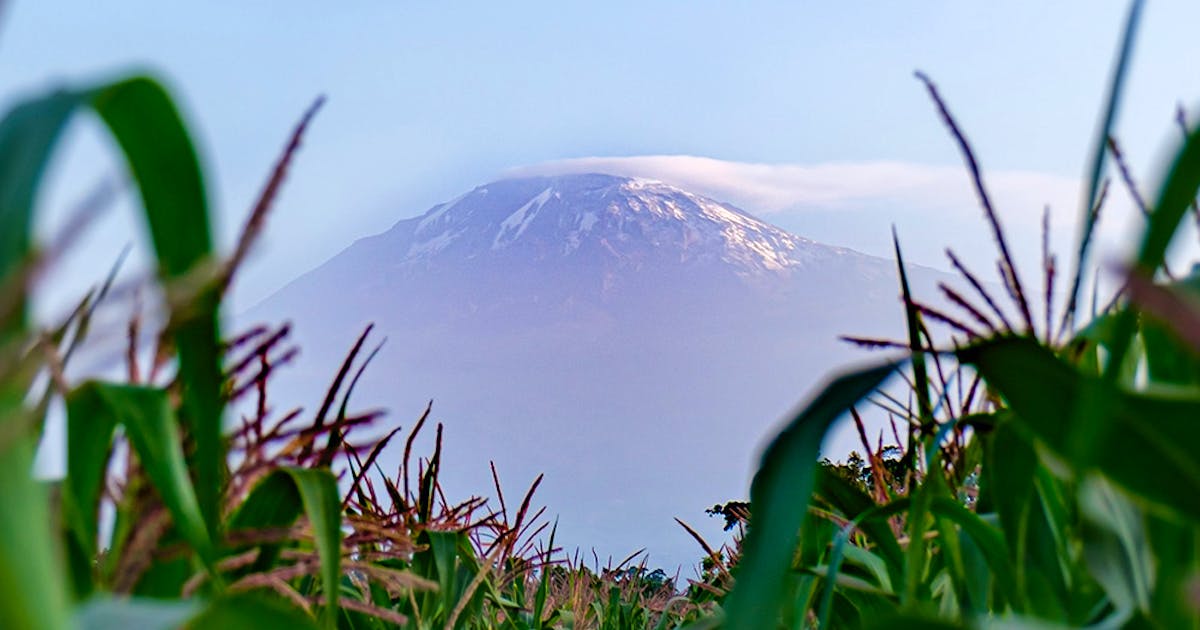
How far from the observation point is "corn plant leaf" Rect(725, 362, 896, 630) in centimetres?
53

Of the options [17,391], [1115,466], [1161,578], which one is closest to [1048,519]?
[1161,578]

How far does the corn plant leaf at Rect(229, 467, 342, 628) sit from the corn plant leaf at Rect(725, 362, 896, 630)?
0.27 meters

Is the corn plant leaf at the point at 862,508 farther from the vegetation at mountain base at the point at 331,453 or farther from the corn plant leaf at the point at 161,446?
the corn plant leaf at the point at 161,446

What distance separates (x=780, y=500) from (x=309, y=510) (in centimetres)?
31

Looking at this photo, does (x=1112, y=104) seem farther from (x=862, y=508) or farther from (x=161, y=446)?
(x=862, y=508)

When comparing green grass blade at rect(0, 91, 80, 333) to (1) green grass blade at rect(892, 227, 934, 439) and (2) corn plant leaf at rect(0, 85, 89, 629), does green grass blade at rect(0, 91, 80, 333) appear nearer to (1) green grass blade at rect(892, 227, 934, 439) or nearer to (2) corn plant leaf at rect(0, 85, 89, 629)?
(2) corn plant leaf at rect(0, 85, 89, 629)

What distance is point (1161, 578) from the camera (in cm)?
65

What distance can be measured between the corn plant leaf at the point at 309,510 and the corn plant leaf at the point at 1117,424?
0.38 m

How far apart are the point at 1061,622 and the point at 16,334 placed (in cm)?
64

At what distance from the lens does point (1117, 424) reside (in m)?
0.53

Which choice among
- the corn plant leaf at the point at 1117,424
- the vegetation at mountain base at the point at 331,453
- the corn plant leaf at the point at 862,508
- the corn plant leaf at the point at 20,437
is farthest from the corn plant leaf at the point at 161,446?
the corn plant leaf at the point at 862,508

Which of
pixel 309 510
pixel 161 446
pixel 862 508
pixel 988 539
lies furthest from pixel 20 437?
pixel 862 508

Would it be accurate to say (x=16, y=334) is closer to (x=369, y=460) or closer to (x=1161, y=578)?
(x=1161, y=578)

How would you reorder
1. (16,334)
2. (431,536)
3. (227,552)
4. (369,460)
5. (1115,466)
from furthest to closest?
→ (431,536)
(369,460)
(227,552)
(1115,466)
(16,334)
